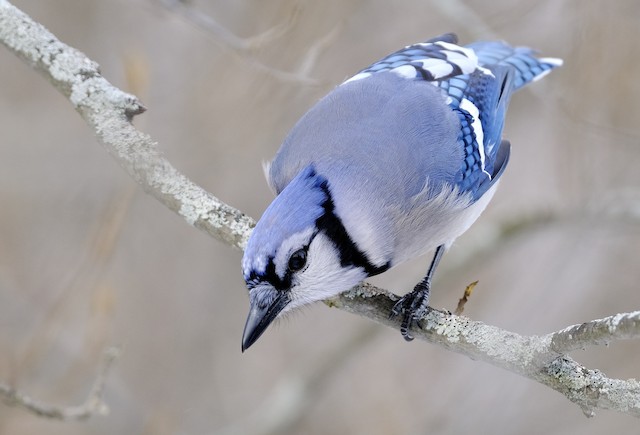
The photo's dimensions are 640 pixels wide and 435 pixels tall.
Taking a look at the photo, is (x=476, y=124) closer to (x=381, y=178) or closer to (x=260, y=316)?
(x=381, y=178)

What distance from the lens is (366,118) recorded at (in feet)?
6.49

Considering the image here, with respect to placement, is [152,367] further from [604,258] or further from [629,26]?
[629,26]

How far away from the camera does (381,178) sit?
1857 mm

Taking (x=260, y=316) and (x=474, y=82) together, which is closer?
(x=260, y=316)

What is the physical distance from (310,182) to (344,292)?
250 millimetres

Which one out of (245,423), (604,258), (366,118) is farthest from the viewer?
(604,258)

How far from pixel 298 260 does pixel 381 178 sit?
323 millimetres

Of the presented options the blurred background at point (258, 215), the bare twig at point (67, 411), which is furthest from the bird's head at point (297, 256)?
the blurred background at point (258, 215)

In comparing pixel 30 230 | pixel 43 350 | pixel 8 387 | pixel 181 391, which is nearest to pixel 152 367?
pixel 181 391

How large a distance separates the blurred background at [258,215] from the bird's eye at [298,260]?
64cm

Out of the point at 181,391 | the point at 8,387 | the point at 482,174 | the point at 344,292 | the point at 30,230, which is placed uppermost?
the point at 482,174

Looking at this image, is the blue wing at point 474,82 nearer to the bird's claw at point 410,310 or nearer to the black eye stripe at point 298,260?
the bird's claw at point 410,310

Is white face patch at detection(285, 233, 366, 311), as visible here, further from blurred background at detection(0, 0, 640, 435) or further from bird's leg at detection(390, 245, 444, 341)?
blurred background at detection(0, 0, 640, 435)

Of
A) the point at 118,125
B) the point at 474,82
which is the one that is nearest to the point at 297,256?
the point at 118,125
